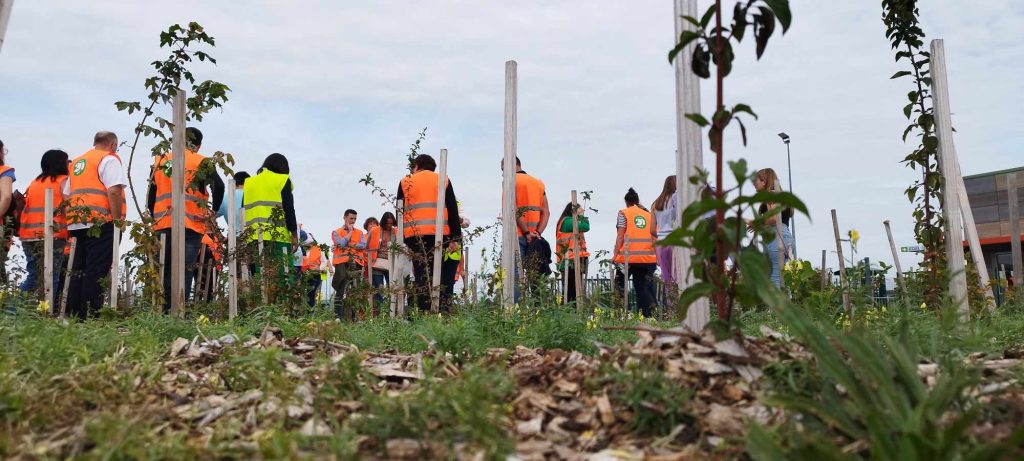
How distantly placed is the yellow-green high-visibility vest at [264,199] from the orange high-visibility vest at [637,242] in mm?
4446

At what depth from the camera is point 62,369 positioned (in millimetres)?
3396

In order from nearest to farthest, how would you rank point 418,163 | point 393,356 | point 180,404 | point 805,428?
point 805,428, point 180,404, point 393,356, point 418,163

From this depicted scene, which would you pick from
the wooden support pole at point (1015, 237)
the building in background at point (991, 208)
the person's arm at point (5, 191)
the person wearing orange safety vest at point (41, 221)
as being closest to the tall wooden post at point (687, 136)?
the person wearing orange safety vest at point (41, 221)

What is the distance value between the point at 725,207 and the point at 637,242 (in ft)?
27.9

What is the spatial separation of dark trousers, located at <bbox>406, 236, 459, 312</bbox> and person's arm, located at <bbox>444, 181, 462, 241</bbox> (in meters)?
0.25

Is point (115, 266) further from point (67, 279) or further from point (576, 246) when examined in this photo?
point (576, 246)

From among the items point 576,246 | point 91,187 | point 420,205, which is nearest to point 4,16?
point 91,187

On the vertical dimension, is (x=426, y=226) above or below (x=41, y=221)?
below

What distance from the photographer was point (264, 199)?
343 inches

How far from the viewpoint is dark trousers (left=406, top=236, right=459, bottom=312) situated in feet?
28.1

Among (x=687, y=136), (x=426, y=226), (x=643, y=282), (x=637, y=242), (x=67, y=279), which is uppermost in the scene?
(x=687, y=136)

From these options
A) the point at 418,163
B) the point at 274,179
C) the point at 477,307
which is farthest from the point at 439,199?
the point at 477,307

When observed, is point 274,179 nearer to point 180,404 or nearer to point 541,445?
point 180,404

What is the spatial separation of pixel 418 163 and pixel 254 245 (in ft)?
6.63
